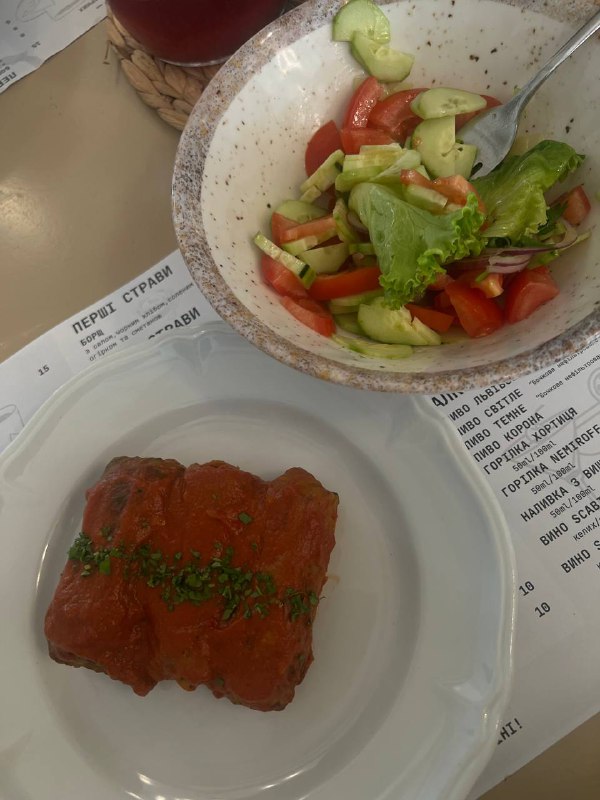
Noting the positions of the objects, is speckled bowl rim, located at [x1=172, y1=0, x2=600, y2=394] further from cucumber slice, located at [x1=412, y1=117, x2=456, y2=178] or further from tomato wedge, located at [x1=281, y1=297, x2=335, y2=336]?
cucumber slice, located at [x1=412, y1=117, x2=456, y2=178]

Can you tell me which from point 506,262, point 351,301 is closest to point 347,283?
point 351,301

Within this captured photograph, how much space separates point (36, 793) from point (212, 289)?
90 cm

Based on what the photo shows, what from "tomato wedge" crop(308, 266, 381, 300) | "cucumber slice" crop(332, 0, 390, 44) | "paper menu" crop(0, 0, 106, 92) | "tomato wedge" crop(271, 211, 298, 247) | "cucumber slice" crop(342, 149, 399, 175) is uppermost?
"paper menu" crop(0, 0, 106, 92)

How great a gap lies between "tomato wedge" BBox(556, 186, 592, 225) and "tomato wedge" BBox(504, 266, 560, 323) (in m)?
0.10

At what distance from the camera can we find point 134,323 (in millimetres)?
1276

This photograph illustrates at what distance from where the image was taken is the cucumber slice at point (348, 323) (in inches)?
39.1

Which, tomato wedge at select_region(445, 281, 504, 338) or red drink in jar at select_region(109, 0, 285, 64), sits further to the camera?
red drink in jar at select_region(109, 0, 285, 64)

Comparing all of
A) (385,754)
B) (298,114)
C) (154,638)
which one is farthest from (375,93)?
(385,754)

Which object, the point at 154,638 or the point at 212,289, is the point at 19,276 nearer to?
the point at 212,289

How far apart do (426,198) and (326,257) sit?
187 millimetres

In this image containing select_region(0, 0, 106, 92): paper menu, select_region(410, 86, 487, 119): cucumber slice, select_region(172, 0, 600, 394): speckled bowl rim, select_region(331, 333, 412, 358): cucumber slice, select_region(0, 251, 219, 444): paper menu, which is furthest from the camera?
select_region(0, 0, 106, 92): paper menu

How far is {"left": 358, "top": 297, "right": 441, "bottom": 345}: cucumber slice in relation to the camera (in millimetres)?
923

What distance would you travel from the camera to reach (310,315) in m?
0.96

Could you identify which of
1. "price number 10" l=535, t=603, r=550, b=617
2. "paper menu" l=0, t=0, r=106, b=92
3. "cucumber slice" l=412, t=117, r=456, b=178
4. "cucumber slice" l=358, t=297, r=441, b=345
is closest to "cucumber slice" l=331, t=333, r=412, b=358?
"cucumber slice" l=358, t=297, r=441, b=345
